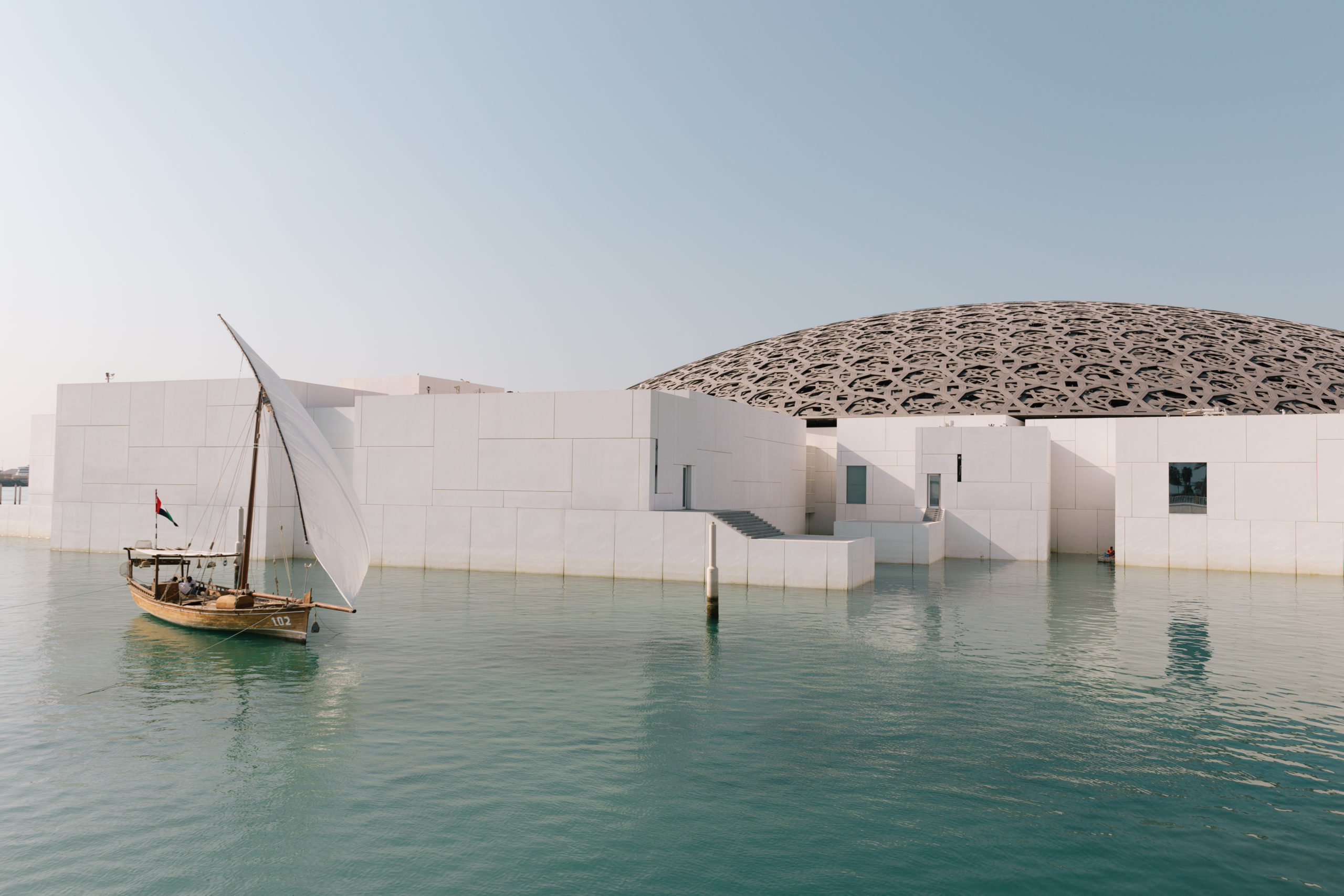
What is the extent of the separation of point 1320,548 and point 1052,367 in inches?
730

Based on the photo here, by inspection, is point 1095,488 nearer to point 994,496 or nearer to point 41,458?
point 994,496

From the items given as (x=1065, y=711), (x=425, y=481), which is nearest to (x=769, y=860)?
(x=1065, y=711)

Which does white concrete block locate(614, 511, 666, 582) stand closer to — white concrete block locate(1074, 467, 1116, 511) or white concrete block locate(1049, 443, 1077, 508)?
white concrete block locate(1049, 443, 1077, 508)

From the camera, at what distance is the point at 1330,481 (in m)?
28.4

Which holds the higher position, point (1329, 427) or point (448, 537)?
point (1329, 427)

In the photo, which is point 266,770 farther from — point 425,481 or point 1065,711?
point 425,481

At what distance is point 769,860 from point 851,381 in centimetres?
4108

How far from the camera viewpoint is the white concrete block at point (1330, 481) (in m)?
28.2

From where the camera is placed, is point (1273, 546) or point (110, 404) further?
point (110, 404)

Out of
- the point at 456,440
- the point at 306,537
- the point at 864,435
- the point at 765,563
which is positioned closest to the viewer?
the point at 306,537

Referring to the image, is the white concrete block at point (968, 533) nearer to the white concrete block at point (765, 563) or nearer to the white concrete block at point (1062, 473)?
the white concrete block at point (1062, 473)

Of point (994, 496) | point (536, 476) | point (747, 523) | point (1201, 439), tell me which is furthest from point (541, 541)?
point (1201, 439)

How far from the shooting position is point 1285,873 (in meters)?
7.32

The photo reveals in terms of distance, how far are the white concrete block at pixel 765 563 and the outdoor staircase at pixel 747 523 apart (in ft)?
1.47
